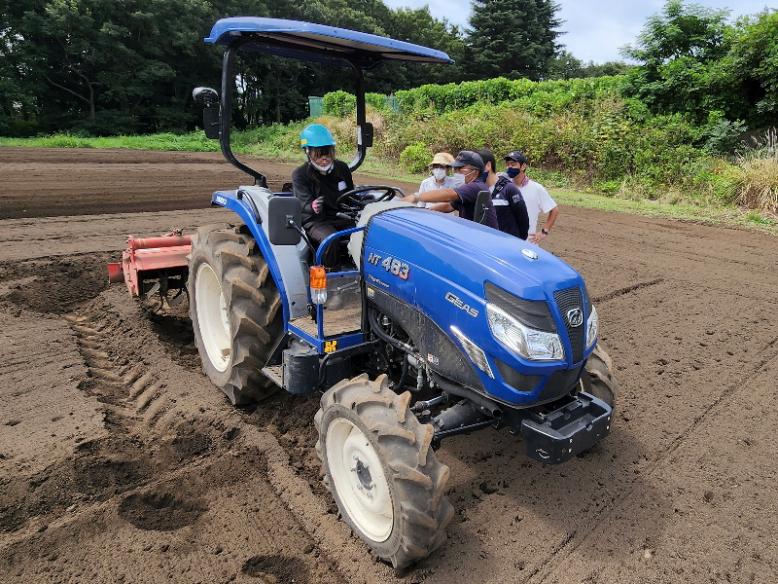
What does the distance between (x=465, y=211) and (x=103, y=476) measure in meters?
2.96

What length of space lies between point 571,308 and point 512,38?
1768 inches

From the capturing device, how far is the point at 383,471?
2.45m

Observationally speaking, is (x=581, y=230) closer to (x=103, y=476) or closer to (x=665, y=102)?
(x=665, y=102)

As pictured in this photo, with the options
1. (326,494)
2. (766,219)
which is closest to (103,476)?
(326,494)

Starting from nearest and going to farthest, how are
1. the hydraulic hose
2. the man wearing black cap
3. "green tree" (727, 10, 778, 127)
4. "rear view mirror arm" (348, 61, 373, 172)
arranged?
1. the hydraulic hose
2. the man wearing black cap
3. "rear view mirror arm" (348, 61, 373, 172)
4. "green tree" (727, 10, 778, 127)

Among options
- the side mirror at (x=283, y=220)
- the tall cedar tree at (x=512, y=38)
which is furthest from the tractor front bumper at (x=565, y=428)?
the tall cedar tree at (x=512, y=38)

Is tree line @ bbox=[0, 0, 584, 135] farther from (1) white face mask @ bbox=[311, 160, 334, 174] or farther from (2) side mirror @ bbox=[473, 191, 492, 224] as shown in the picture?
(2) side mirror @ bbox=[473, 191, 492, 224]

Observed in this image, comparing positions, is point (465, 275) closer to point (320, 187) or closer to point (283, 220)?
point (283, 220)

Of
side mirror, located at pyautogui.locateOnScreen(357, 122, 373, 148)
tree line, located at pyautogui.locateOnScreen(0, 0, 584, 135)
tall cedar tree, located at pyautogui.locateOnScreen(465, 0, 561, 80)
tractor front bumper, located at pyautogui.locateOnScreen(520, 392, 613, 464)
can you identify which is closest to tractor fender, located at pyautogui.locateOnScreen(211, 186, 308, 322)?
side mirror, located at pyautogui.locateOnScreen(357, 122, 373, 148)

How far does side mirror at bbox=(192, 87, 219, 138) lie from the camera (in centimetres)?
346

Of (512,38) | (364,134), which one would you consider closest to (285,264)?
(364,134)

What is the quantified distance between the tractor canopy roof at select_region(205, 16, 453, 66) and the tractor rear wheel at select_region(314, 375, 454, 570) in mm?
1949

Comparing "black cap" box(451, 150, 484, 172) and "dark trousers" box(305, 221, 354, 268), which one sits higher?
"black cap" box(451, 150, 484, 172)

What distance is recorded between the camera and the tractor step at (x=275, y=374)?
334 cm
